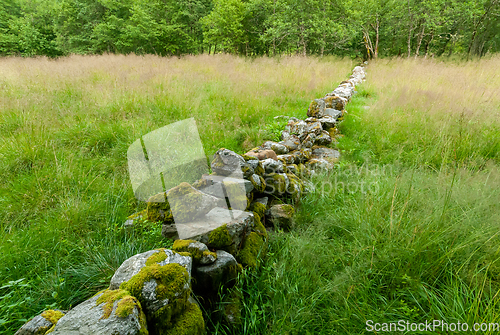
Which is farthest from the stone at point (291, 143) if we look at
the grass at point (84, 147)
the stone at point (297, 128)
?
the grass at point (84, 147)

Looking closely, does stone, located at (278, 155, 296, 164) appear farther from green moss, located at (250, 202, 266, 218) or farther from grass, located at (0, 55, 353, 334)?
green moss, located at (250, 202, 266, 218)

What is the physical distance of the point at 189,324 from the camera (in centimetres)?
121

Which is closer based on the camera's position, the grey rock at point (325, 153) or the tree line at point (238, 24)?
the grey rock at point (325, 153)

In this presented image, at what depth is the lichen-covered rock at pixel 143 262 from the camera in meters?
1.28

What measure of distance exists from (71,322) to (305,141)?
3.98 meters

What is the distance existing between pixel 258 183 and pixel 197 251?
3.71ft

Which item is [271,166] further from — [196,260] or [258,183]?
[196,260]

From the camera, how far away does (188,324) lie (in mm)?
1211

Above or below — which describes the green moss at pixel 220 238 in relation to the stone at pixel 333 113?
below

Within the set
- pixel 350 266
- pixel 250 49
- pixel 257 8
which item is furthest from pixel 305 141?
pixel 250 49

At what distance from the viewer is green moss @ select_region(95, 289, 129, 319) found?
101cm

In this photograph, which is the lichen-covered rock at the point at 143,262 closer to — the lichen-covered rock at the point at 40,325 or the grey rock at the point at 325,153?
the lichen-covered rock at the point at 40,325

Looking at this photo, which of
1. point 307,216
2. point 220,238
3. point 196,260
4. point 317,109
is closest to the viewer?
point 196,260

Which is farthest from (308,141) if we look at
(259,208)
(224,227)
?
(224,227)
